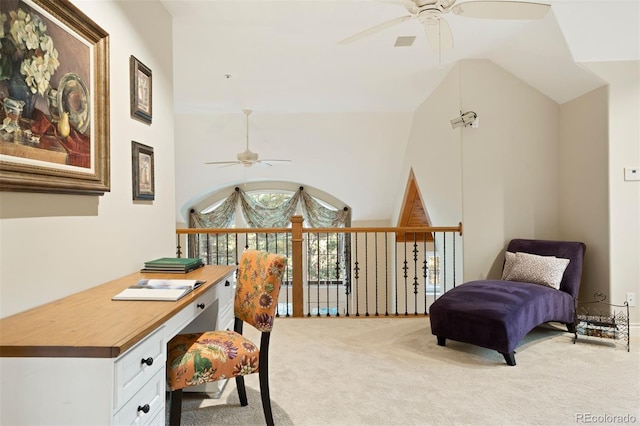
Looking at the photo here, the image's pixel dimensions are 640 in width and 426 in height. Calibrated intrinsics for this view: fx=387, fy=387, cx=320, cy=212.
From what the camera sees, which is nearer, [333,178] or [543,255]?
[543,255]

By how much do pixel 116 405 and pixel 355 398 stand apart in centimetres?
158

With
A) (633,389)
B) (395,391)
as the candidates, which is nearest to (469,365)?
(395,391)

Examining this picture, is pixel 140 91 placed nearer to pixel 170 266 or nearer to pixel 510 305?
pixel 170 266

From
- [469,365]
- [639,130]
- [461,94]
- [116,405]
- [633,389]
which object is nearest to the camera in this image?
[116,405]

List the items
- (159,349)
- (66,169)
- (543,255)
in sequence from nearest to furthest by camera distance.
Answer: (159,349)
(66,169)
(543,255)

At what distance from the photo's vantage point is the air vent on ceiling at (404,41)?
3.39m

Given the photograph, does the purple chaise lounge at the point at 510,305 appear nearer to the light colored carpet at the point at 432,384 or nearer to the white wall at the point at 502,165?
the light colored carpet at the point at 432,384

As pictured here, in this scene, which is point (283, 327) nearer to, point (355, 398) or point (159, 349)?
point (355, 398)

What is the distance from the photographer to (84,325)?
48.6 inches

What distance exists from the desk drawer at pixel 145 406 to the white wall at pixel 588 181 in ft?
12.1

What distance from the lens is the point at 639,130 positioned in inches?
130

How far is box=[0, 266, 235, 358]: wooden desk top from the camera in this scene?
1052 mm

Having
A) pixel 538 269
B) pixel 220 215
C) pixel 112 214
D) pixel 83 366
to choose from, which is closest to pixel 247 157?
pixel 220 215

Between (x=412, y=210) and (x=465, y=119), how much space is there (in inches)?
127
